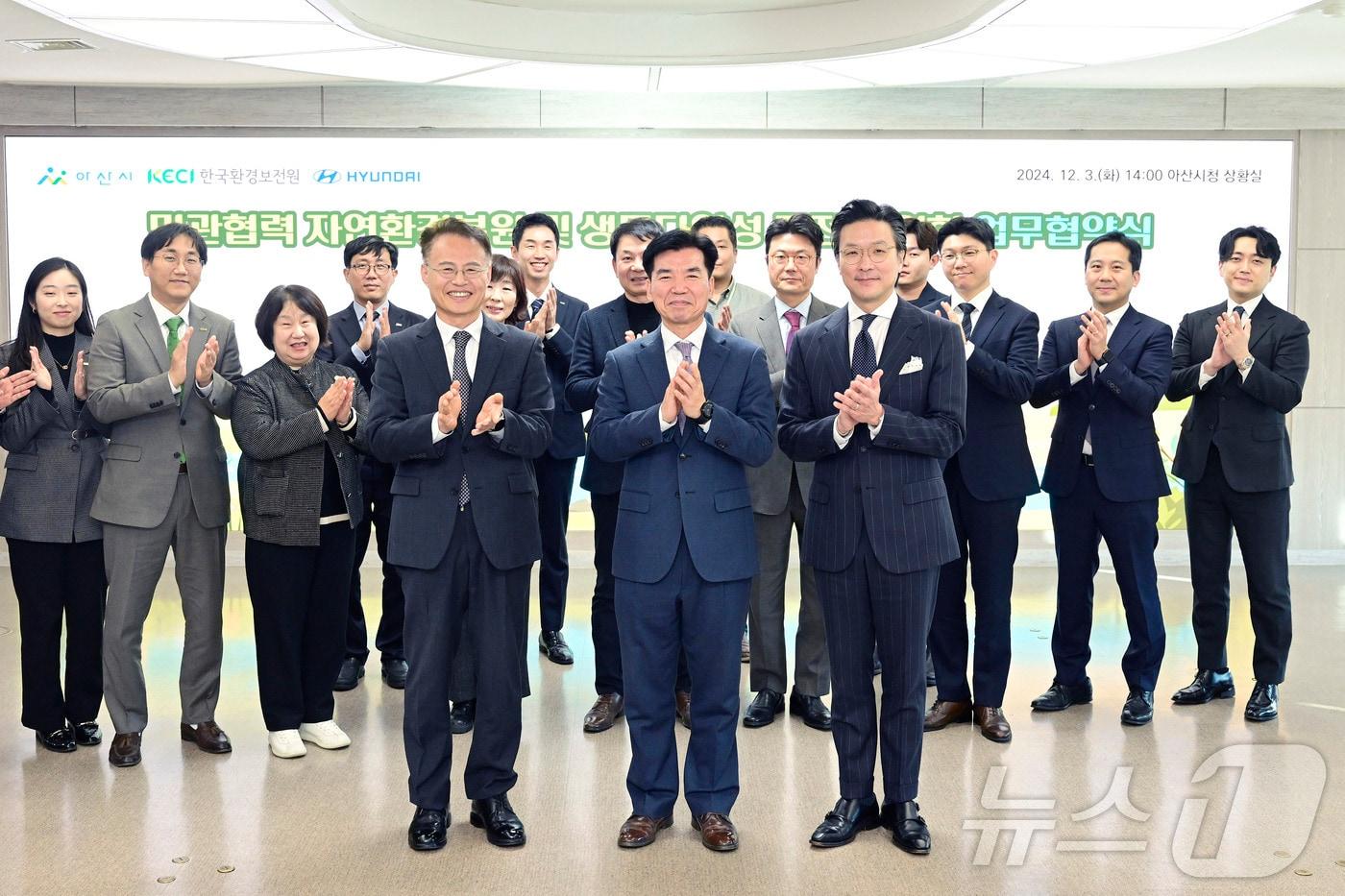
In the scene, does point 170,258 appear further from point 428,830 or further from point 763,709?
point 763,709

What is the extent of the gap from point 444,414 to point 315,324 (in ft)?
4.11

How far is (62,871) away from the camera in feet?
12.2

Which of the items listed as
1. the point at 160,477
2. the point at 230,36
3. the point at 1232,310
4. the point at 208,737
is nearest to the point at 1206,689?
the point at 1232,310

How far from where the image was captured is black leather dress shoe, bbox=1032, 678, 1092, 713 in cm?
531

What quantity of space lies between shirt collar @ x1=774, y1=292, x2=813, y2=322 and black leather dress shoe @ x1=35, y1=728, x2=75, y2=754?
10.3ft

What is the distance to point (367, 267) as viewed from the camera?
225 inches

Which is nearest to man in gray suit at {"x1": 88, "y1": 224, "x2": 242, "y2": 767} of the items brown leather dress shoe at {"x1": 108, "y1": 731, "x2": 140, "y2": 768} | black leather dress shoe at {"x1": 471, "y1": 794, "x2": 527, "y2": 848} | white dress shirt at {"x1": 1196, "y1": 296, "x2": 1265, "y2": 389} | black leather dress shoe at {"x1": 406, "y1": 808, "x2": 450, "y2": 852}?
brown leather dress shoe at {"x1": 108, "y1": 731, "x2": 140, "y2": 768}

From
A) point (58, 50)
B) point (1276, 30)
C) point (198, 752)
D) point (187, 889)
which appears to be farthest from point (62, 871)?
point (1276, 30)

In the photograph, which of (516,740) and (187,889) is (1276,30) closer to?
(516,740)

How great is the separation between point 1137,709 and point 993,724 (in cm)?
66

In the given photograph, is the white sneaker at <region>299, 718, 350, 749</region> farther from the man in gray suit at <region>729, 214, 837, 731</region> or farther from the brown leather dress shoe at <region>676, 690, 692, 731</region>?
the man in gray suit at <region>729, 214, 837, 731</region>

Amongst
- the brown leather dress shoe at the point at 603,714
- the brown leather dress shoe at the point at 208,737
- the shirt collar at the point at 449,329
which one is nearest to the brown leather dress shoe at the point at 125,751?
the brown leather dress shoe at the point at 208,737

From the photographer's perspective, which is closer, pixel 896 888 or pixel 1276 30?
pixel 896 888

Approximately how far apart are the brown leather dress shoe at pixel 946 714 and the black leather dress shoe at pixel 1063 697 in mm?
384
